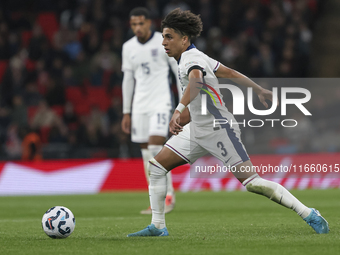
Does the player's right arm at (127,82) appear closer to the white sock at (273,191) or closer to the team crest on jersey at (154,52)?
the team crest on jersey at (154,52)

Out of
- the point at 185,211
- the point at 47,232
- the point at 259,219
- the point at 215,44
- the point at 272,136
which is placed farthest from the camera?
the point at 215,44

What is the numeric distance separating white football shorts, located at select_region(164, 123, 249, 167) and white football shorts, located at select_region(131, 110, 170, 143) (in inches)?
107

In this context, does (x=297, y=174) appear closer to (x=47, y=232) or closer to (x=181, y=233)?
(x=181, y=233)

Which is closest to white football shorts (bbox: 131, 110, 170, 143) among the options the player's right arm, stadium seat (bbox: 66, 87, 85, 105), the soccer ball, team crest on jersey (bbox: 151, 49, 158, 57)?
the player's right arm

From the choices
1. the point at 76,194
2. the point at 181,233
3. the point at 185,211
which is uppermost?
the point at 181,233

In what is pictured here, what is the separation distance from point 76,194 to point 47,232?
273 inches

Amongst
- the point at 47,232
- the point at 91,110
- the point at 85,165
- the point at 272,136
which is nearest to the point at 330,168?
the point at 272,136

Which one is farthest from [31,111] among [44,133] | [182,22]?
[182,22]

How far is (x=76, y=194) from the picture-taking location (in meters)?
12.3

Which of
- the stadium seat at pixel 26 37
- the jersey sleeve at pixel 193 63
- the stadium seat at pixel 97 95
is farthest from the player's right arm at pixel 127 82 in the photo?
the stadium seat at pixel 26 37

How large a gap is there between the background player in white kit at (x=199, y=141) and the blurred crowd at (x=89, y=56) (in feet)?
25.6

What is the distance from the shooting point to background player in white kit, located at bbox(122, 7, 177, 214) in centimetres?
834

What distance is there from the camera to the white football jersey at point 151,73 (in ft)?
27.7

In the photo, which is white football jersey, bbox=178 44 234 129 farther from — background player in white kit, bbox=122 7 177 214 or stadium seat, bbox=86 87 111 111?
stadium seat, bbox=86 87 111 111
